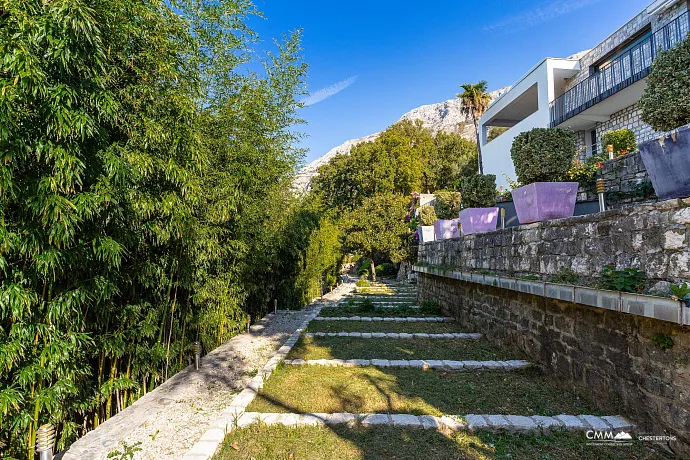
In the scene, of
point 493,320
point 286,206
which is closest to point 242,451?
point 493,320

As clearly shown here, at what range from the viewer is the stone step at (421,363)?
3.45 metres

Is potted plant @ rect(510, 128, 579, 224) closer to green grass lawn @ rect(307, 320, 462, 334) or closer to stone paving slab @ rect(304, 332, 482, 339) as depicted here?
stone paving slab @ rect(304, 332, 482, 339)

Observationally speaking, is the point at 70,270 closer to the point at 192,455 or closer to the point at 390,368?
the point at 192,455

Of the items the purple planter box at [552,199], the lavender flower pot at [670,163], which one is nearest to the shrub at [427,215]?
the purple planter box at [552,199]

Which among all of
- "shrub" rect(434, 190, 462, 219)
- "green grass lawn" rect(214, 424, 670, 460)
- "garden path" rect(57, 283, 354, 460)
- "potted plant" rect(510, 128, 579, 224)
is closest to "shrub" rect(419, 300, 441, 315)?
"shrub" rect(434, 190, 462, 219)

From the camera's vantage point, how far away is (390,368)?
11.8 ft

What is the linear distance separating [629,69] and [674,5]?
4.42 feet

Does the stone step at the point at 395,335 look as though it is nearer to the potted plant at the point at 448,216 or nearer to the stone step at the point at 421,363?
the stone step at the point at 421,363

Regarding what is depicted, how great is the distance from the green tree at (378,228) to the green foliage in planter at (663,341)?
13694 mm

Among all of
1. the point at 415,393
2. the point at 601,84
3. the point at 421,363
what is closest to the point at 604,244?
the point at 415,393

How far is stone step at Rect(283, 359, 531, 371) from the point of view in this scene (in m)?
3.45

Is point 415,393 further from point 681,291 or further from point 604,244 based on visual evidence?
point 681,291

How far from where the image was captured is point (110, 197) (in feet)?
6.90

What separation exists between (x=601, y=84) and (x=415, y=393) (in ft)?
30.5
